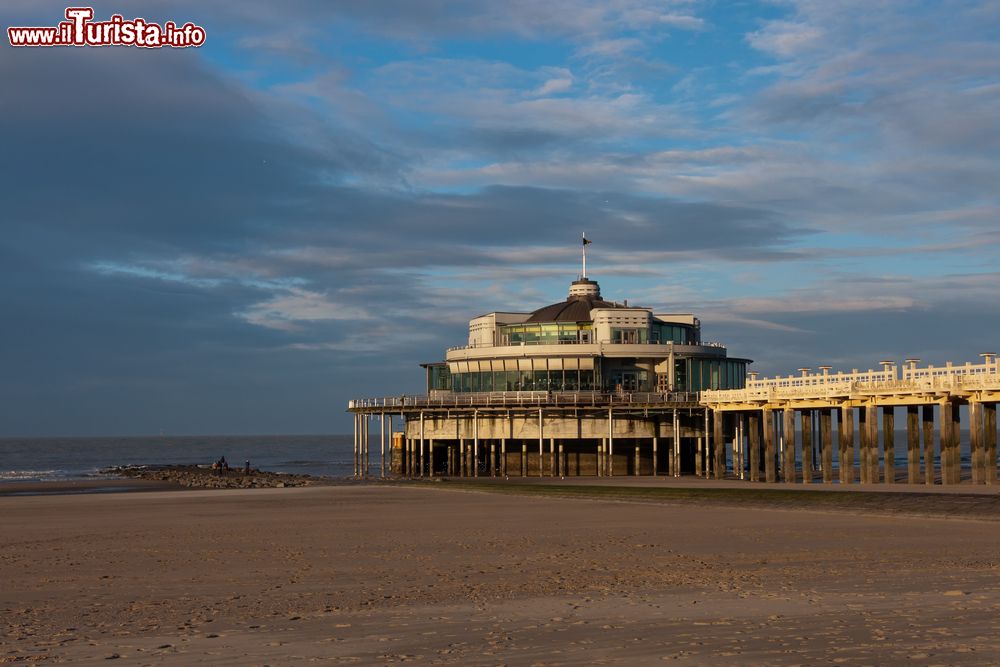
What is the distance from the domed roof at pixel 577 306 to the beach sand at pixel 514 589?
39.7 m

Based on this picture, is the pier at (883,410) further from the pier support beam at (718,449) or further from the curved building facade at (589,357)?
the curved building facade at (589,357)

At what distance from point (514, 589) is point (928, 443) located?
Result: 34092 millimetres

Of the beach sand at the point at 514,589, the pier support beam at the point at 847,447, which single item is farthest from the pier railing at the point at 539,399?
the beach sand at the point at 514,589

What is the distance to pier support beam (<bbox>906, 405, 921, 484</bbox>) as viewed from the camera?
46.3 meters

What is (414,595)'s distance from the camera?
17.9 metres

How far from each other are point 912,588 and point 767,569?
3301 millimetres

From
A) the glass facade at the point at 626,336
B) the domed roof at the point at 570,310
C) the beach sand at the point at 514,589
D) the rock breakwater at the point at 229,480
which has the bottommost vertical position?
the rock breakwater at the point at 229,480

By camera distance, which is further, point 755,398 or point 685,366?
point 685,366

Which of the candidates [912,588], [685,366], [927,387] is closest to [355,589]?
[912,588]

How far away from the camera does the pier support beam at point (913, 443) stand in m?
46.3

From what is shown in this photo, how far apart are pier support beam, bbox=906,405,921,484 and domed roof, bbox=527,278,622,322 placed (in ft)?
86.7

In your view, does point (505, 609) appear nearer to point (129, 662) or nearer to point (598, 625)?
point (598, 625)

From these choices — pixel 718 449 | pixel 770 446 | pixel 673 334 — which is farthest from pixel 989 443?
pixel 673 334

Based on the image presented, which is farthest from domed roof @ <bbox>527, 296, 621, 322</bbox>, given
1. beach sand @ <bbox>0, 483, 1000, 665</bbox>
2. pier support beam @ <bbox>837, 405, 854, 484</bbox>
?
beach sand @ <bbox>0, 483, 1000, 665</bbox>
